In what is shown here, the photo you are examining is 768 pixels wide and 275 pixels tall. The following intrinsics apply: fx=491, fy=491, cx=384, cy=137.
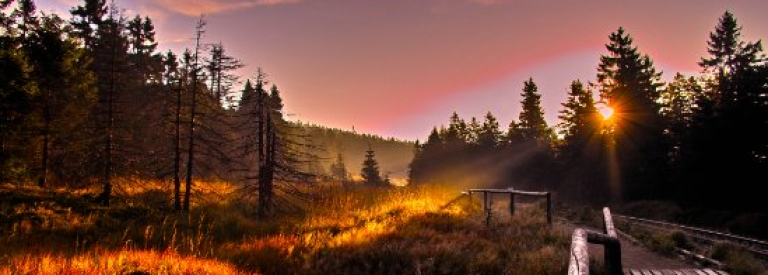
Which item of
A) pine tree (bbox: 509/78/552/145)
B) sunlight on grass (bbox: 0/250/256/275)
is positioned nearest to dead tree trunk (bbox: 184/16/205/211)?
sunlight on grass (bbox: 0/250/256/275)

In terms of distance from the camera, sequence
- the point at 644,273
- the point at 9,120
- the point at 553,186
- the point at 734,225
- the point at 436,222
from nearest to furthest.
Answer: the point at 644,273 → the point at 436,222 → the point at 9,120 → the point at 734,225 → the point at 553,186

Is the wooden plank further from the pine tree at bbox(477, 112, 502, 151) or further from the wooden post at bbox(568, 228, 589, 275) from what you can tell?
the pine tree at bbox(477, 112, 502, 151)

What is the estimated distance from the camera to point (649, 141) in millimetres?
40281

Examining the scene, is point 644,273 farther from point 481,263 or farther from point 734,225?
point 734,225

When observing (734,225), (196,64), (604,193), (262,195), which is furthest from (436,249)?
(604,193)

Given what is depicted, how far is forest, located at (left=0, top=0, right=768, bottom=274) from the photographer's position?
33.6 ft

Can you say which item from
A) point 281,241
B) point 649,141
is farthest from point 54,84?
point 649,141

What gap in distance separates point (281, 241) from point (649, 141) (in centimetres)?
3764

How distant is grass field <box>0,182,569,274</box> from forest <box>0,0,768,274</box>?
6 centimetres

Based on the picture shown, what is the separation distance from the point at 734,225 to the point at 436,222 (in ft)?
68.7

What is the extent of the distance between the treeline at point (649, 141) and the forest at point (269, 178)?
146 mm

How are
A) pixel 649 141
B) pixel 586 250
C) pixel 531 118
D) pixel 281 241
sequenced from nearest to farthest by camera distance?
pixel 586 250, pixel 281 241, pixel 649 141, pixel 531 118

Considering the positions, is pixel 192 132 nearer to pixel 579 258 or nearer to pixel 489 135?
pixel 579 258

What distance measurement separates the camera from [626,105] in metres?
44.5
